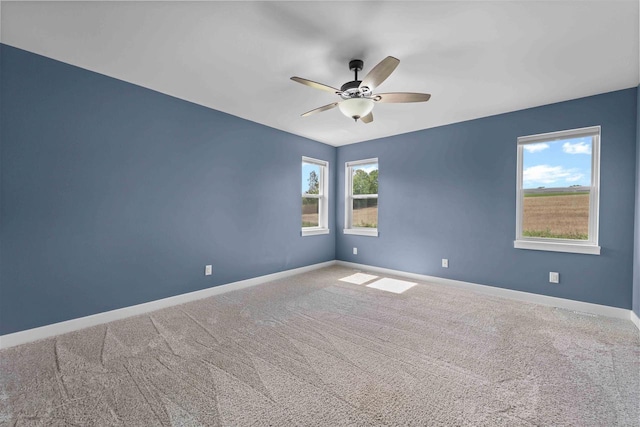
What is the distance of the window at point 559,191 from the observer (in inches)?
120

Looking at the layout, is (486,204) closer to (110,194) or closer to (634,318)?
(634,318)

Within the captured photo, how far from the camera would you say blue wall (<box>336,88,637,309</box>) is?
2.86 meters

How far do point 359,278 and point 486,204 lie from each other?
218 centimetres

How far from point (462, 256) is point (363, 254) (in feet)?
5.60

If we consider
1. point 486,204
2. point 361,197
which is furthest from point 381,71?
point 361,197

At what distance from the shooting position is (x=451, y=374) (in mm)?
1857

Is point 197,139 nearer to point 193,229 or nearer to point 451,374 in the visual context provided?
point 193,229

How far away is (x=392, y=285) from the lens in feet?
13.1

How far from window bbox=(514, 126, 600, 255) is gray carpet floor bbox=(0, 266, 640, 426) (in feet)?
2.94

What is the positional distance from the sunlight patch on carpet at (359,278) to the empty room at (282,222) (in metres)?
0.19

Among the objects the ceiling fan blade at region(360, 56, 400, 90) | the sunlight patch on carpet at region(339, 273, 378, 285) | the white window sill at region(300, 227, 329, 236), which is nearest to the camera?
the ceiling fan blade at region(360, 56, 400, 90)

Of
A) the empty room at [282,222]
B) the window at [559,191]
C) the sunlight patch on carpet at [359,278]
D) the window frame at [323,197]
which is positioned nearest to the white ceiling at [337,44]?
the empty room at [282,222]

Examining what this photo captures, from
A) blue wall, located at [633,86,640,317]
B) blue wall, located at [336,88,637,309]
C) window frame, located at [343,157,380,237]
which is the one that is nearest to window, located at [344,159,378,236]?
window frame, located at [343,157,380,237]

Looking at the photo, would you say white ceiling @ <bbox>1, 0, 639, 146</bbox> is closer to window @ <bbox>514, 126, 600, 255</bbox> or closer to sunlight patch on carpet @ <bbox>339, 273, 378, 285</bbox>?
window @ <bbox>514, 126, 600, 255</bbox>
